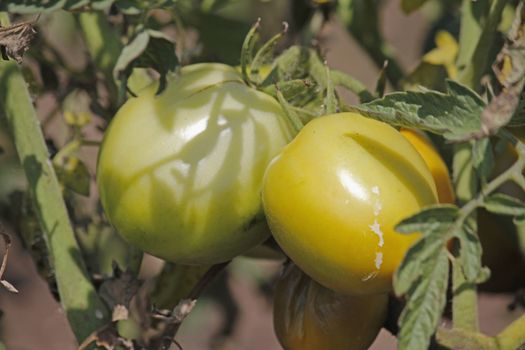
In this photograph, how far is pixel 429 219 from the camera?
2.22 feet

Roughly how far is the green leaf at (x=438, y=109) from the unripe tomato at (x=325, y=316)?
21cm

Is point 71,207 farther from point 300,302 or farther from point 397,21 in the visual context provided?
point 397,21

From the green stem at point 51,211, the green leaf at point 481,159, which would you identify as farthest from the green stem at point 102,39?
the green leaf at point 481,159

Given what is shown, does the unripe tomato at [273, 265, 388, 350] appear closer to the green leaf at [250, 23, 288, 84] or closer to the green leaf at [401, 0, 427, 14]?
the green leaf at [250, 23, 288, 84]

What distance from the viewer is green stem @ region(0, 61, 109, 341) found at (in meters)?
0.90

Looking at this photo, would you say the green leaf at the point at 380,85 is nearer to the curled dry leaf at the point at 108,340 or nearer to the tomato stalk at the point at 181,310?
the tomato stalk at the point at 181,310

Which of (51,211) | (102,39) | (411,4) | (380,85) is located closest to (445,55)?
(411,4)

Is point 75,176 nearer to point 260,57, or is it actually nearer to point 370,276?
point 260,57

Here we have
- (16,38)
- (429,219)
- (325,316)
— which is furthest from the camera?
(325,316)

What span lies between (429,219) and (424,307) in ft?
0.19

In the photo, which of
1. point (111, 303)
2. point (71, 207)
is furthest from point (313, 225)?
point (71, 207)

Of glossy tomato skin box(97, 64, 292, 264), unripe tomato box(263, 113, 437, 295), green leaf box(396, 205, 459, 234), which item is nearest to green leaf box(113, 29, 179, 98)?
glossy tomato skin box(97, 64, 292, 264)

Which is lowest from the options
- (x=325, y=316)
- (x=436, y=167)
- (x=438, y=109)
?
(x=325, y=316)

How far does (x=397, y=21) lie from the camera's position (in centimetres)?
383
